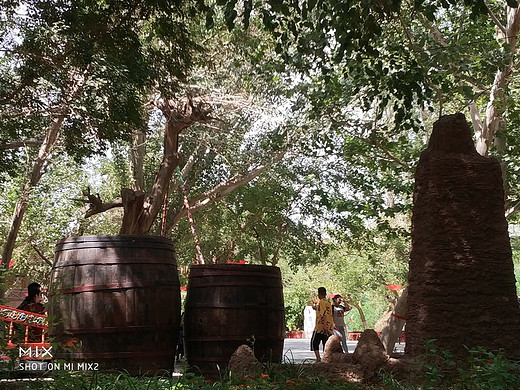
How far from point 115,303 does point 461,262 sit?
3.18 metres

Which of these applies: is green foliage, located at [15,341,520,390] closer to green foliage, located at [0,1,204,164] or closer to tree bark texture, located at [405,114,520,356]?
tree bark texture, located at [405,114,520,356]

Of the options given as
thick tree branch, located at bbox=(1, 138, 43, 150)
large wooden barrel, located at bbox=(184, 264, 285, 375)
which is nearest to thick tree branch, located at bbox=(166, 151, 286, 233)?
thick tree branch, located at bbox=(1, 138, 43, 150)

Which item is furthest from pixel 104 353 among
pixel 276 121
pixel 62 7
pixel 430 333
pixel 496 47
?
pixel 276 121

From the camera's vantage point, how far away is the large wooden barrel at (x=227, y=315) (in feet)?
20.0

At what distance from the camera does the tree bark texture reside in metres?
5.54

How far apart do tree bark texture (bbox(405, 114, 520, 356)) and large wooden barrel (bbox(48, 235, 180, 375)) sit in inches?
93.8

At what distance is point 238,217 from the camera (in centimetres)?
2100

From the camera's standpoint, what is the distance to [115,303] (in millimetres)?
5586

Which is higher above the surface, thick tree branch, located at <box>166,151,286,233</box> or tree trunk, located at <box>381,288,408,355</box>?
thick tree branch, located at <box>166,151,286,233</box>

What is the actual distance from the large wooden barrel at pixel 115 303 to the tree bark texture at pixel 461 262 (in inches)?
93.8

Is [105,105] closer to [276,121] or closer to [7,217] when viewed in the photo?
[276,121]

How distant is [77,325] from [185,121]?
4.46m

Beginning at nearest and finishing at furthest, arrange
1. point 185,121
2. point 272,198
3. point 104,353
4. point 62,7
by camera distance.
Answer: point 104,353 → point 62,7 → point 185,121 → point 272,198

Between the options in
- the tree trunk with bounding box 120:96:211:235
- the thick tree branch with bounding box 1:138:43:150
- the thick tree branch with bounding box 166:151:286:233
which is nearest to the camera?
the tree trunk with bounding box 120:96:211:235
